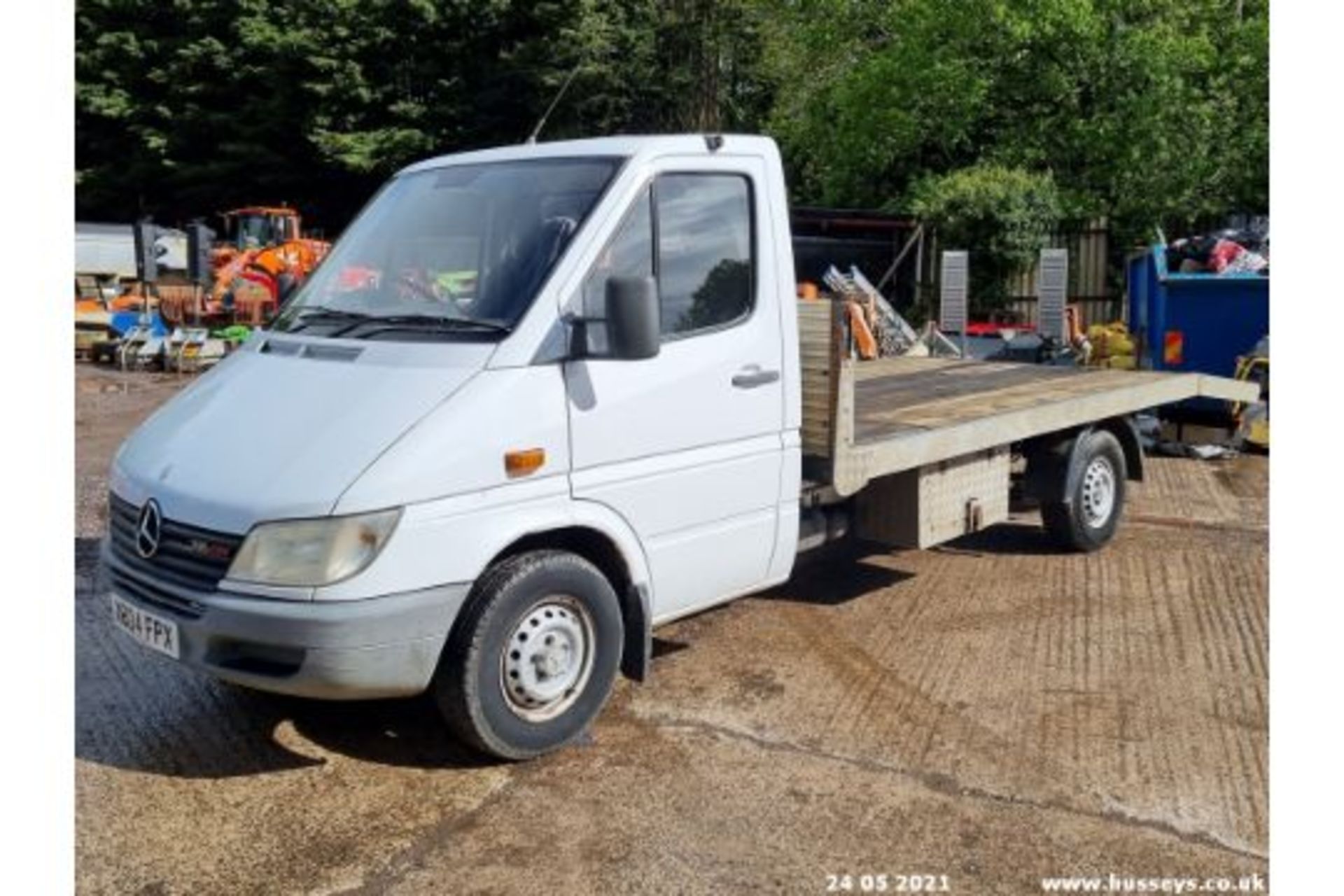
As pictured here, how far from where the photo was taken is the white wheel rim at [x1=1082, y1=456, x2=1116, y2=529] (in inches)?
298

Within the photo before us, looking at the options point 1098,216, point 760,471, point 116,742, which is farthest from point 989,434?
point 1098,216

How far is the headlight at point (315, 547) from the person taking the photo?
3.93 metres

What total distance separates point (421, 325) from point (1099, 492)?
4810mm

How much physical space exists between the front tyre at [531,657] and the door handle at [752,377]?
3.23 ft

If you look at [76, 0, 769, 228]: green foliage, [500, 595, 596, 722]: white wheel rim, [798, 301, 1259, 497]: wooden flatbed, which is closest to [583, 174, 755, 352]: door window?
[798, 301, 1259, 497]: wooden flatbed

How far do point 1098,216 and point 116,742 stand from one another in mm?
17611

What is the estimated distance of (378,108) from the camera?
3581cm

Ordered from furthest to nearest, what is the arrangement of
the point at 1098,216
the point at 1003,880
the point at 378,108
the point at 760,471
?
1. the point at 378,108
2. the point at 1098,216
3. the point at 760,471
4. the point at 1003,880

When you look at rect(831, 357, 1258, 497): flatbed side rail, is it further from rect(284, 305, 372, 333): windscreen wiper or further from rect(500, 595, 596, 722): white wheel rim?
rect(284, 305, 372, 333): windscreen wiper

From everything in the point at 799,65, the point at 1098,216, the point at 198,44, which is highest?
the point at 198,44

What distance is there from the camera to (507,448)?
424 cm

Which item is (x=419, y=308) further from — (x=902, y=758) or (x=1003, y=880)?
(x=1003, y=880)

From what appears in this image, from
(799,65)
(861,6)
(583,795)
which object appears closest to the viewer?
(583,795)

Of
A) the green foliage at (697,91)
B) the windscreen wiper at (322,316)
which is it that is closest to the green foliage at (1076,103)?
the green foliage at (697,91)
